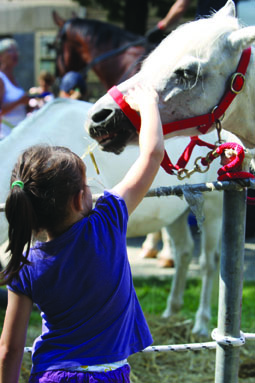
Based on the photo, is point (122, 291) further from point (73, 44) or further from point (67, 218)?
point (73, 44)

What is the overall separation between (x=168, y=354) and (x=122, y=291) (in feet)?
7.14

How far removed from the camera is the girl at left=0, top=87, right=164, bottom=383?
127cm

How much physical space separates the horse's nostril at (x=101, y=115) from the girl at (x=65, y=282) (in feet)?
2.10

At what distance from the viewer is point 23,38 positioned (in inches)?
637

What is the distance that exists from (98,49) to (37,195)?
7247 millimetres

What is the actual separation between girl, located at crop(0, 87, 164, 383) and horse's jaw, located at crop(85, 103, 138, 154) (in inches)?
23.9

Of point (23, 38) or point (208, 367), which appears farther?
point (23, 38)

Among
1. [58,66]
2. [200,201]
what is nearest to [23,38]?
[58,66]

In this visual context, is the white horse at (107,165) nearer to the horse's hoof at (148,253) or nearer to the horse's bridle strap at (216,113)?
the horse's bridle strap at (216,113)

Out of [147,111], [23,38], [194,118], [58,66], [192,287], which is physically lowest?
[192,287]

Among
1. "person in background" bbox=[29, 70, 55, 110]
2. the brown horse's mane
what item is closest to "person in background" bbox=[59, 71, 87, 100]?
"person in background" bbox=[29, 70, 55, 110]

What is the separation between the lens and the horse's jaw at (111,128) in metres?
1.91

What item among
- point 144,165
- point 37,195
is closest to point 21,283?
point 37,195

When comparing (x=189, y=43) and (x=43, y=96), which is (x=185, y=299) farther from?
(x=43, y=96)
